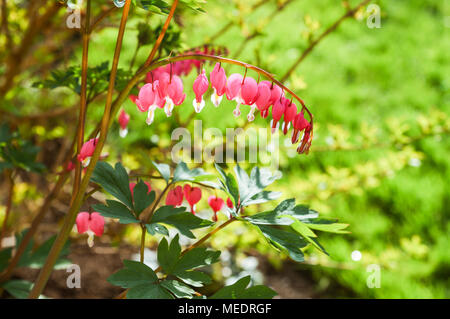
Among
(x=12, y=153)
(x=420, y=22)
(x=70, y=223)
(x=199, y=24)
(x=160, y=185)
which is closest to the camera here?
(x=70, y=223)

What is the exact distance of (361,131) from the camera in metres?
1.83

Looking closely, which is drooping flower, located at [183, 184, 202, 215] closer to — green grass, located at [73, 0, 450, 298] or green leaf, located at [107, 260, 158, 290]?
green leaf, located at [107, 260, 158, 290]

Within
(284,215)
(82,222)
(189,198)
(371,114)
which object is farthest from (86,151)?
(371,114)

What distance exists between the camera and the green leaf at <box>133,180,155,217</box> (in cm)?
90

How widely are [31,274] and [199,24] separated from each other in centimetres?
145

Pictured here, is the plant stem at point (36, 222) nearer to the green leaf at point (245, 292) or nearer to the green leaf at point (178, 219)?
the green leaf at point (178, 219)

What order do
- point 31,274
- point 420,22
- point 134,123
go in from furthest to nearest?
point 420,22
point 134,123
point 31,274

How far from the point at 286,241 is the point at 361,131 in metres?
1.10

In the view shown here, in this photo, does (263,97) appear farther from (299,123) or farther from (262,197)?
(262,197)

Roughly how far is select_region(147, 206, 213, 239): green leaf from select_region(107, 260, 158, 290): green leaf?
3.7 inches

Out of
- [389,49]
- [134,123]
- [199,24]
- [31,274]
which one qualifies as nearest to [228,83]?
[31,274]

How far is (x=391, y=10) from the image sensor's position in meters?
4.03

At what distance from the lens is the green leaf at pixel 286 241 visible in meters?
0.82
